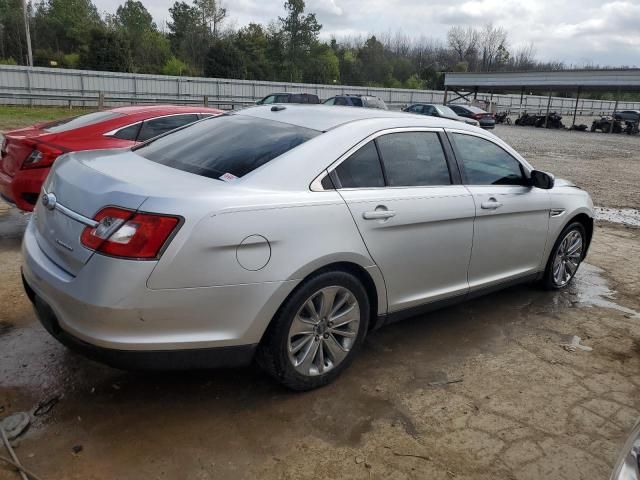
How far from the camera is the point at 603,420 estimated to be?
10.2 feet

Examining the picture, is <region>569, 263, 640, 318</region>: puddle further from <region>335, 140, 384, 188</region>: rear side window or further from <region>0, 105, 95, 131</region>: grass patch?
<region>0, 105, 95, 131</region>: grass patch

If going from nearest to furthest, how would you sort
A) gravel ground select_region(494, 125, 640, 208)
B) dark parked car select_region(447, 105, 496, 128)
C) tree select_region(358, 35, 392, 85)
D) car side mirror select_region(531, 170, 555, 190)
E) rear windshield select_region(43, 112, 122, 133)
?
car side mirror select_region(531, 170, 555, 190)
rear windshield select_region(43, 112, 122, 133)
gravel ground select_region(494, 125, 640, 208)
dark parked car select_region(447, 105, 496, 128)
tree select_region(358, 35, 392, 85)

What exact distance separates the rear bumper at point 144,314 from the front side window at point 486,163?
1.90 meters

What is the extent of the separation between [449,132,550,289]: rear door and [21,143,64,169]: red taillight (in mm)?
3772

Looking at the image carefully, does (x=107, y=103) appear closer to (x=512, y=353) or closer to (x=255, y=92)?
(x=255, y=92)

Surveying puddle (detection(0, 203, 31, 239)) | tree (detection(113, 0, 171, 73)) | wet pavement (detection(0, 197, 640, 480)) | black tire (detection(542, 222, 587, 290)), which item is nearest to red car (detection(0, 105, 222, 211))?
puddle (detection(0, 203, 31, 239))

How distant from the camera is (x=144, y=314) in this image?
2.46 meters

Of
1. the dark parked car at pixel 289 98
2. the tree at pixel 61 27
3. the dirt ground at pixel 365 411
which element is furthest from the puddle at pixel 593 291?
the tree at pixel 61 27

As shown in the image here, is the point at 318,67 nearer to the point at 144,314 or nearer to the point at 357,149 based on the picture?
the point at 357,149

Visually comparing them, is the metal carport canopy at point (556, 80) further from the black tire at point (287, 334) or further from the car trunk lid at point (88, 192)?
the car trunk lid at point (88, 192)

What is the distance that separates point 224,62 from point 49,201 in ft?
153

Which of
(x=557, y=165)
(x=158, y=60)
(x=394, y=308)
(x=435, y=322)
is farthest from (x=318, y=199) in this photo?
(x=158, y=60)

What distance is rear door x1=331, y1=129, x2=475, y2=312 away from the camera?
318cm

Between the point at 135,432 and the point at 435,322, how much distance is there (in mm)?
2467
